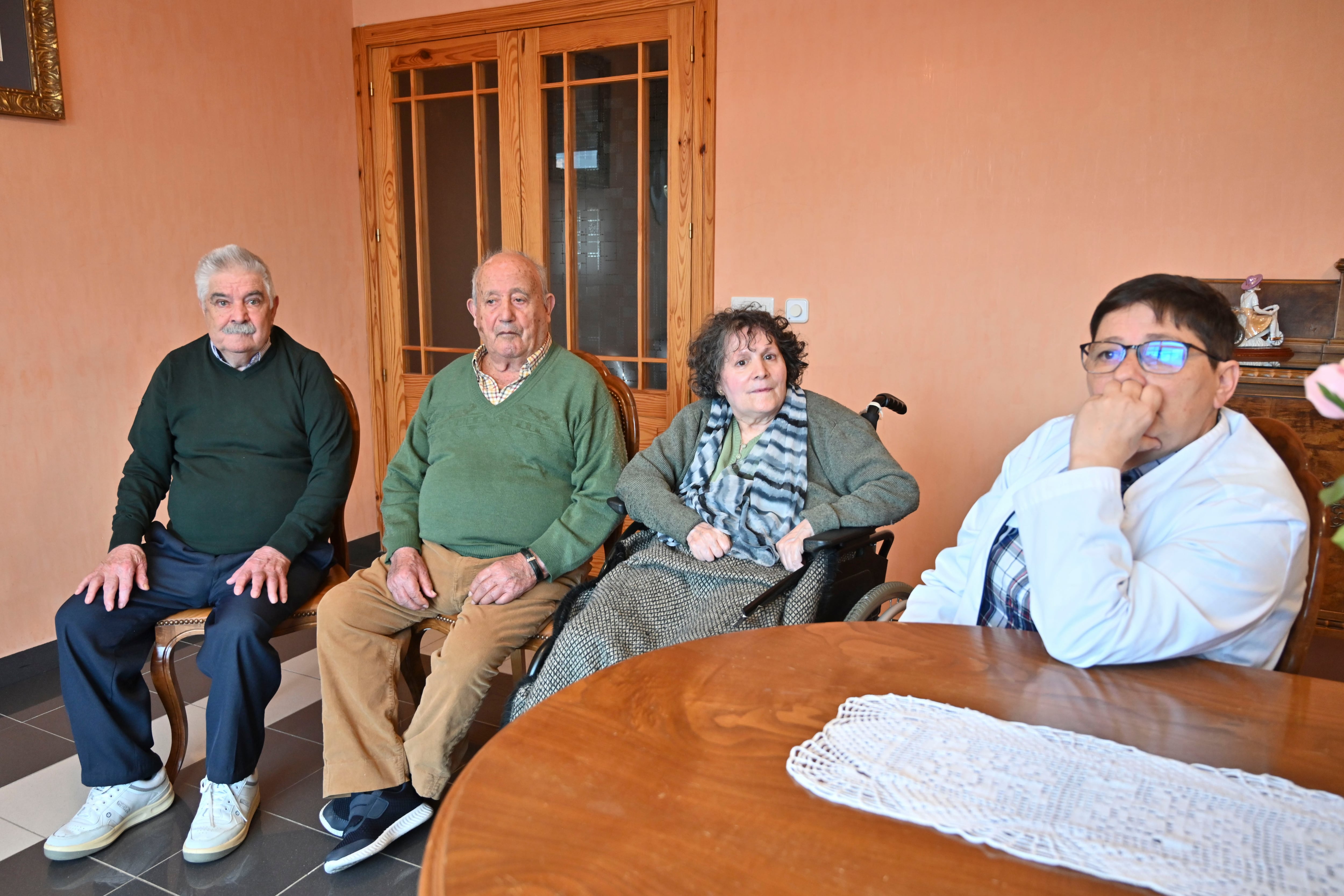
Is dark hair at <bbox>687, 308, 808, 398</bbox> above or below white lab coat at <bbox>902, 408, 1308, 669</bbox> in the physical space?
above

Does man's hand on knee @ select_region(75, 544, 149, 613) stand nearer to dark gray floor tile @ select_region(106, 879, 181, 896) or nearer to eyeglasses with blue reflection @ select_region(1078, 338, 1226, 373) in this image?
dark gray floor tile @ select_region(106, 879, 181, 896)

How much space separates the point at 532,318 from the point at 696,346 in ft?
1.47

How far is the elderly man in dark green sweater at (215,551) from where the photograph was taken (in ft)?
6.53

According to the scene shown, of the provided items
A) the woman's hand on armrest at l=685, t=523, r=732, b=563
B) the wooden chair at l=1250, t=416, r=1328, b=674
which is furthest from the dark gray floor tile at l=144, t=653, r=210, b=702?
the wooden chair at l=1250, t=416, r=1328, b=674

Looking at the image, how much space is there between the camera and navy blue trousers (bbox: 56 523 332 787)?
6.50 feet

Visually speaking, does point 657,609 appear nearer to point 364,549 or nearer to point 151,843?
point 151,843

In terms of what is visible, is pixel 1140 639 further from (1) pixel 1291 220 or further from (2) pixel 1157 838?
(1) pixel 1291 220

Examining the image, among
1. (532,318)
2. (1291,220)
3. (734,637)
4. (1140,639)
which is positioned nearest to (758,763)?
(734,637)

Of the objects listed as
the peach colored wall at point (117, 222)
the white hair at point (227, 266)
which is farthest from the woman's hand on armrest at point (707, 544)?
the peach colored wall at point (117, 222)

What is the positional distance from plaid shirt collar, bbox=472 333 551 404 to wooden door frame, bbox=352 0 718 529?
48.9 inches

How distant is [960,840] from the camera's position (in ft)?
2.39

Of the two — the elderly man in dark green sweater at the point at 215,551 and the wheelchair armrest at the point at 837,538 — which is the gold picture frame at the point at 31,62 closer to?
the elderly man in dark green sweater at the point at 215,551

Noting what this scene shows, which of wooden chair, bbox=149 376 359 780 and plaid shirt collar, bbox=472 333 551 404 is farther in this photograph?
plaid shirt collar, bbox=472 333 551 404

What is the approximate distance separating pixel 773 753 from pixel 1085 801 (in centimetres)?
27
